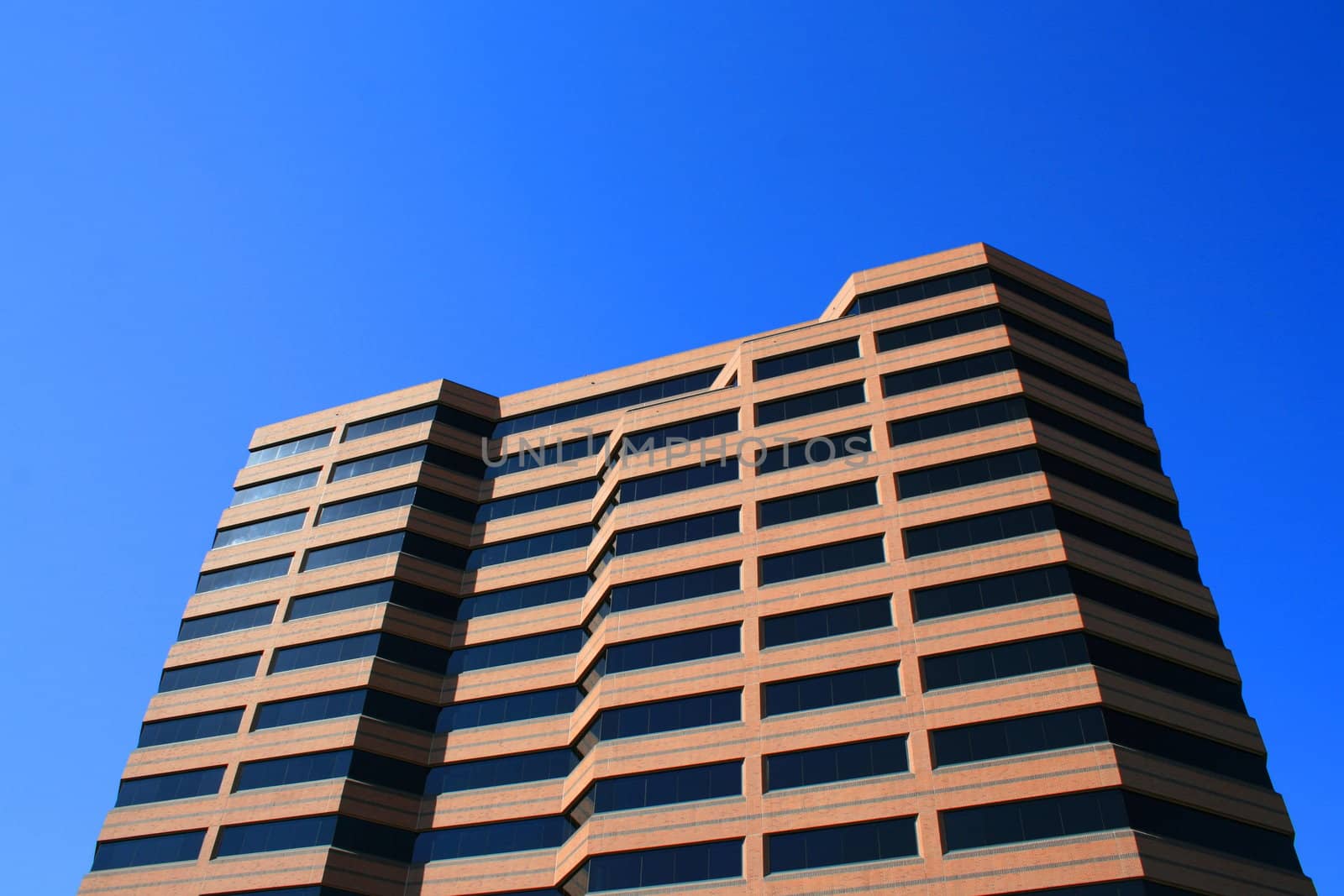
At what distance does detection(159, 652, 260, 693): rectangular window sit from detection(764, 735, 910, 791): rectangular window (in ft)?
111

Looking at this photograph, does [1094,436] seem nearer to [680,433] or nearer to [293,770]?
[680,433]

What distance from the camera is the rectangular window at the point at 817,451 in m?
58.0

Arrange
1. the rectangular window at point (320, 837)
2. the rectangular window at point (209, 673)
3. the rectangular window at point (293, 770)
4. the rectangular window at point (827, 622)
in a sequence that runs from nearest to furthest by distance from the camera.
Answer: the rectangular window at point (827, 622) < the rectangular window at point (320, 837) < the rectangular window at point (293, 770) < the rectangular window at point (209, 673)

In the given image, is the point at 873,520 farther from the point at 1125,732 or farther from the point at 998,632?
the point at 1125,732

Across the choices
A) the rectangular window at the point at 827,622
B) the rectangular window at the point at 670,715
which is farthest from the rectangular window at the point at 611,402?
the rectangular window at the point at 670,715

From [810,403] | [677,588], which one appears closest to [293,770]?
[677,588]

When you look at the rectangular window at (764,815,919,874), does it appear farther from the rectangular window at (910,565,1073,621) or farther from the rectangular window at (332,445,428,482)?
the rectangular window at (332,445,428,482)

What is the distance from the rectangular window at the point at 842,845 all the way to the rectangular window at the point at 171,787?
108 feet

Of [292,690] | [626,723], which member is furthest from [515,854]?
[292,690]

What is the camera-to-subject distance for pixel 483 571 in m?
68.8

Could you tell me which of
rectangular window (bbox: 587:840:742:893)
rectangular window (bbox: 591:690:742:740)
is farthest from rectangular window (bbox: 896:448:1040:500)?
rectangular window (bbox: 587:840:742:893)

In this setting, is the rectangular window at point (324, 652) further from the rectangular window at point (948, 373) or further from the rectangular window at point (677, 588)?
the rectangular window at point (948, 373)

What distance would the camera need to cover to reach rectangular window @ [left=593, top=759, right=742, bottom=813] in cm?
4959

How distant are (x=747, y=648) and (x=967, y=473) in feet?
45.2
